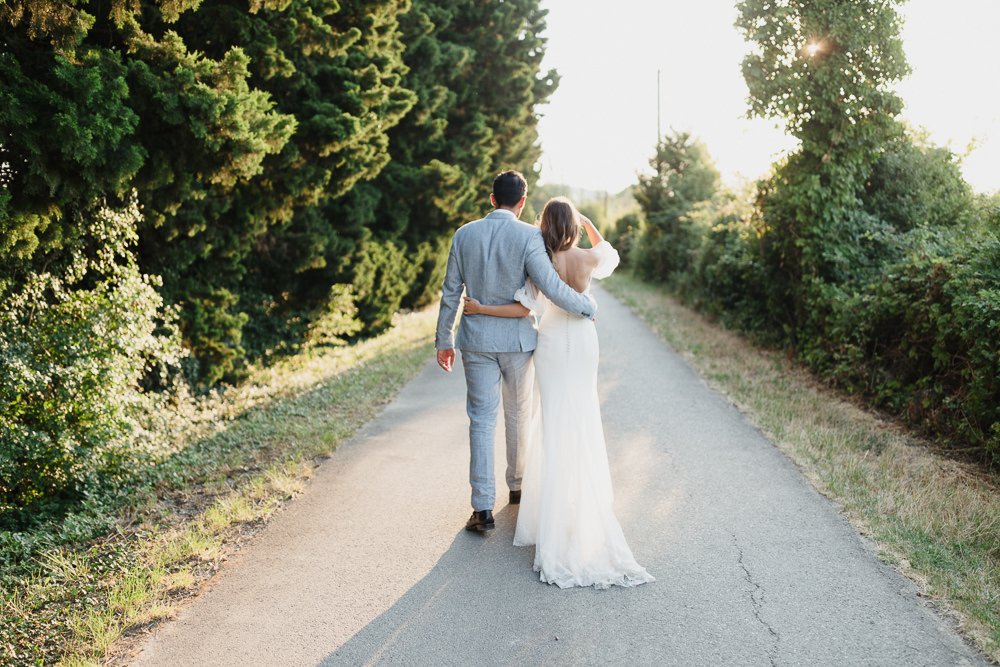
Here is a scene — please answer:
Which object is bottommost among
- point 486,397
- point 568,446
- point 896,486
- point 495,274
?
point 896,486

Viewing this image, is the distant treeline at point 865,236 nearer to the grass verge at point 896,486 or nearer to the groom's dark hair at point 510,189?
the grass verge at point 896,486

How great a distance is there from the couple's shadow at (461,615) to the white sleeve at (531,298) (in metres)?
1.52

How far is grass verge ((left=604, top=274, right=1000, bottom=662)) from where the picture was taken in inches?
158

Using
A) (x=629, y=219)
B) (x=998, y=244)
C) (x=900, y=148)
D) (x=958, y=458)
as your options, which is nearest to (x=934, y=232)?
(x=900, y=148)

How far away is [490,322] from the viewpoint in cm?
487

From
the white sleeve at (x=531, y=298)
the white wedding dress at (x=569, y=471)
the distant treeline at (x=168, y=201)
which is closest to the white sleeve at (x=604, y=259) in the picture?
the white wedding dress at (x=569, y=471)

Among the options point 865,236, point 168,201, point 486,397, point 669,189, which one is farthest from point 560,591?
point 669,189

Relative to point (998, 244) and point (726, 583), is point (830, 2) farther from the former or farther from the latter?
point (726, 583)

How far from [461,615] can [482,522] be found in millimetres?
1069

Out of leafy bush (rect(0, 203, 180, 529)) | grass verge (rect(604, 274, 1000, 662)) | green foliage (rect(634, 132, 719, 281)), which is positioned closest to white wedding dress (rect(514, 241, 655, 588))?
grass verge (rect(604, 274, 1000, 662))

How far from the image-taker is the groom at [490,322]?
4.78 meters

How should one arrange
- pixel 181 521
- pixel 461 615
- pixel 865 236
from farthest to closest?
pixel 865 236
pixel 181 521
pixel 461 615

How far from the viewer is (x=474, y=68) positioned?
21672 millimetres

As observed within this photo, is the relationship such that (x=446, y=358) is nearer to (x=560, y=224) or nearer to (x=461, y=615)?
(x=560, y=224)
